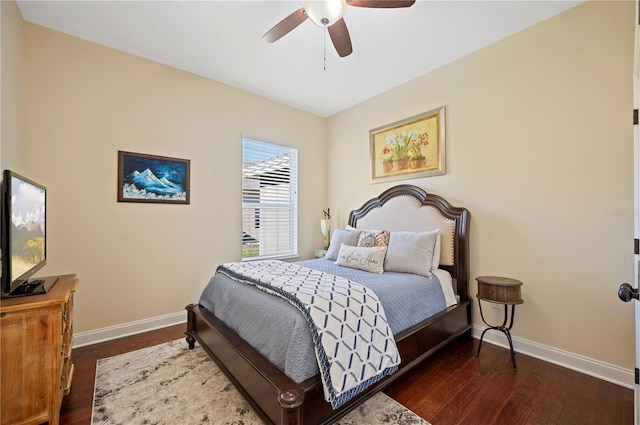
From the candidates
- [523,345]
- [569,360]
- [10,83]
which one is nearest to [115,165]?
[10,83]

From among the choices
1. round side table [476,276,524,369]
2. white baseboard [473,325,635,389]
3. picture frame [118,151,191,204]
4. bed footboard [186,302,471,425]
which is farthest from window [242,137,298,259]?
white baseboard [473,325,635,389]

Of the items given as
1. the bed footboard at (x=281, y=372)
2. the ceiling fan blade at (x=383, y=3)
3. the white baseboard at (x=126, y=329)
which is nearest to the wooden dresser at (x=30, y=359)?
the bed footboard at (x=281, y=372)

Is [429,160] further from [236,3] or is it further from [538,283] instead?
[236,3]

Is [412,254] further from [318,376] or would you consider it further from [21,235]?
[21,235]

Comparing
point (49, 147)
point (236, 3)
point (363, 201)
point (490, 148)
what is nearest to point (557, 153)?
point (490, 148)

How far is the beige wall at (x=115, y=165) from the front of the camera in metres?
2.47

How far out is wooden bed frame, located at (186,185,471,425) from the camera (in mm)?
1398

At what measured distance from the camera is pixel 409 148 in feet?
11.1

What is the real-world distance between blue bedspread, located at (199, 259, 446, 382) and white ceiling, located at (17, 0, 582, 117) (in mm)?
2289

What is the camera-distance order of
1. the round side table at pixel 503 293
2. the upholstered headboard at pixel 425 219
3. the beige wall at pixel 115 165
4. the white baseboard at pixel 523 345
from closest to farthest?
the white baseboard at pixel 523 345 → the round side table at pixel 503 293 → the beige wall at pixel 115 165 → the upholstered headboard at pixel 425 219

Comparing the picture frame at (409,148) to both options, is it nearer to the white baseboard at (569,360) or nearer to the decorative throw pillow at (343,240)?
the decorative throw pillow at (343,240)

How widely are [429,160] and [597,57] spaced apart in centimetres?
153

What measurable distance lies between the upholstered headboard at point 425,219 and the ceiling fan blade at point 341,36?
1.76m

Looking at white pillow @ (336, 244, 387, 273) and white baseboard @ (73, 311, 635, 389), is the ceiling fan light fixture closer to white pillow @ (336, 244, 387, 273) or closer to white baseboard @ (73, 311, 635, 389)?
white pillow @ (336, 244, 387, 273)
